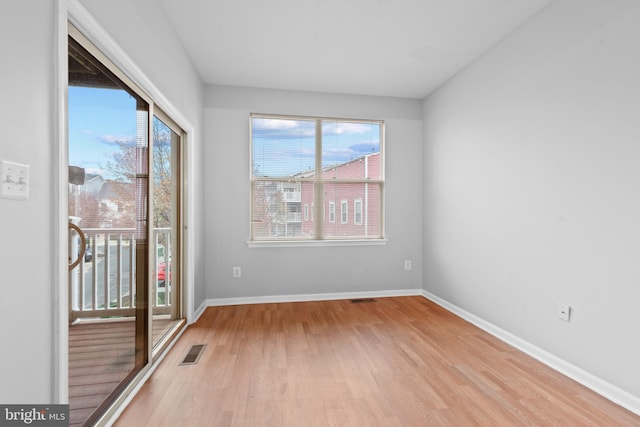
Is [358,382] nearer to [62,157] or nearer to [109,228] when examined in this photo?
[109,228]

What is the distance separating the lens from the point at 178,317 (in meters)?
2.94

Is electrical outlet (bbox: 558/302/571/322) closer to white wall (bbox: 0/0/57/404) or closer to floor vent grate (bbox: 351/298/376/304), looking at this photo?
floor vent grate (bbox: 351/298/376/304)

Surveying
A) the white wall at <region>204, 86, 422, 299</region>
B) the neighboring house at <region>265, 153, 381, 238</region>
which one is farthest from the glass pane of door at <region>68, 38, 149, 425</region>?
the neighboring house at <region>265, 153, 381, 238</region>

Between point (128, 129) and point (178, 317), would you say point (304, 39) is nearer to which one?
point (128, 129)

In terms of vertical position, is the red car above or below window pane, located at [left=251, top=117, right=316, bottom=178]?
below

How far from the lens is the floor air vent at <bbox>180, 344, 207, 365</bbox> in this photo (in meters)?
2.29

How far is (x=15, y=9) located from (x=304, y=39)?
2.13 meters

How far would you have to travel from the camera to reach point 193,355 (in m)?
2.40

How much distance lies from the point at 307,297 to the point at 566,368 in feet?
8.51

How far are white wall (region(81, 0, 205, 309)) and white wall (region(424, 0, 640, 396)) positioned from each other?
2929 mm

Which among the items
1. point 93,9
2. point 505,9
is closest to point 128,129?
point 93,9

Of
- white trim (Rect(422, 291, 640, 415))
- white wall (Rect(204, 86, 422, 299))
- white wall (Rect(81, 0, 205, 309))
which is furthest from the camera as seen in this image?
white wall (Rect(204, 86, 422, 299))

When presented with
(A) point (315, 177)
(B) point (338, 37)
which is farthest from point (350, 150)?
(B) point (338, 37)

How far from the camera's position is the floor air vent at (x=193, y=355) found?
2.29 m
